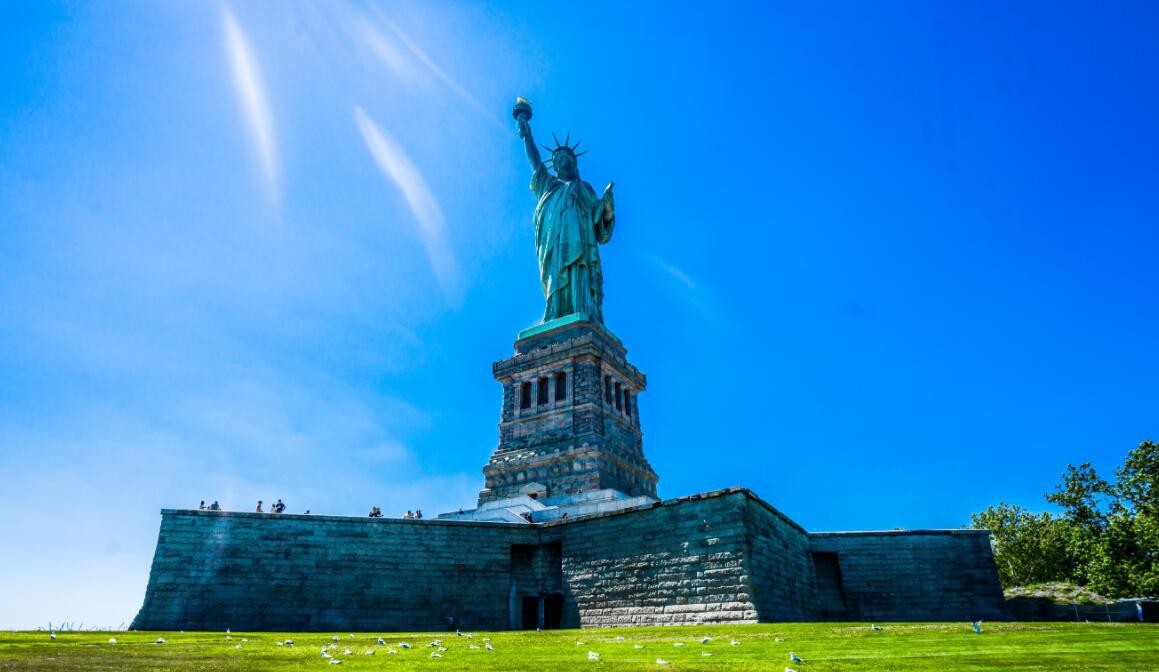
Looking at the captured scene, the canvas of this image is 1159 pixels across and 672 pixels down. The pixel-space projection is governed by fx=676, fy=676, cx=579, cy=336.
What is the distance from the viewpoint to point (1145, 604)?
79.6ft

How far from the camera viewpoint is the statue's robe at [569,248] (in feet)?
132

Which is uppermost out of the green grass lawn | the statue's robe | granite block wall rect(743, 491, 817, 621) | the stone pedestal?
the statue's robe

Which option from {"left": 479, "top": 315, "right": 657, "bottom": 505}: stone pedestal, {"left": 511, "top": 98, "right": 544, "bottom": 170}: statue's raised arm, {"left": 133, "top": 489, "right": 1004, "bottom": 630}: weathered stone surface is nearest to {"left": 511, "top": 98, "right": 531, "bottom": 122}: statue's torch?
{"left": 511, "top": 98, "right": 544, "bottom": 170}: statue's raised arm

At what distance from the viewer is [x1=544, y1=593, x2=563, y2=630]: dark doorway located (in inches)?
887

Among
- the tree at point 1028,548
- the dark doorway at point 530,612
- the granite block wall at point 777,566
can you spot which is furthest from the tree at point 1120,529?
the dark doorway at point 530,612

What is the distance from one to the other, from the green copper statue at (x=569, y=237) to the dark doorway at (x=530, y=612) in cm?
1838

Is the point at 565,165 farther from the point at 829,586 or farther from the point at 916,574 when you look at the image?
the point at 916,574

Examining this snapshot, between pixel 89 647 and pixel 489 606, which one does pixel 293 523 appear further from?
pixel 89 647

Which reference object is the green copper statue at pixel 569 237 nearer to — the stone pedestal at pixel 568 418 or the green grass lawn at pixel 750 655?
the stone pedestal at pixel 568 418

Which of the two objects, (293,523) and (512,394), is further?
(512,394)

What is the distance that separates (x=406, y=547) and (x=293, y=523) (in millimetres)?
3859

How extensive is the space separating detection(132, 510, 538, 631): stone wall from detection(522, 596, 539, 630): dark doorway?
0.69 m

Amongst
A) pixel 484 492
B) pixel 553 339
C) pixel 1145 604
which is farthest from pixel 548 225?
pixel 1145 604

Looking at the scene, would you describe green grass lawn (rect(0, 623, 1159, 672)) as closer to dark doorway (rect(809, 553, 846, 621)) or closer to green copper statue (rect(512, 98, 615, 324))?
dark doorway (rect(809, 553, 846, 621))
